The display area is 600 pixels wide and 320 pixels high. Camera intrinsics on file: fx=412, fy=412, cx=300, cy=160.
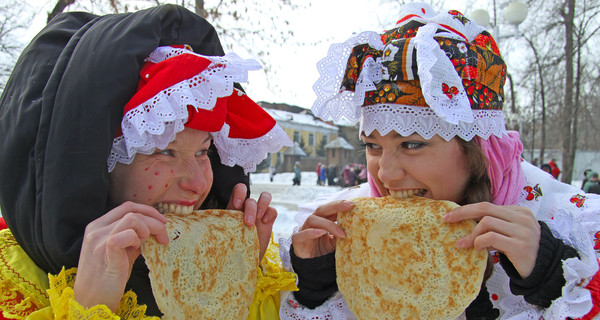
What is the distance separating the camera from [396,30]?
1.81 m

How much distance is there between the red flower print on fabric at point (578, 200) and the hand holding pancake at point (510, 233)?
525mm

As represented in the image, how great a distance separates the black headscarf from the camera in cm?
120

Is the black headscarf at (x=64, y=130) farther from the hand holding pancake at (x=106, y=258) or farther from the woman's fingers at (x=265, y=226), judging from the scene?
the woman's fingers at (x=265, y=226)

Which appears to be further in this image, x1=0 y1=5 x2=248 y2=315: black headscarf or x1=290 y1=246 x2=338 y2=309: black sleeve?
x1=290 y1=246 x2=338 y2=309: black sleeve

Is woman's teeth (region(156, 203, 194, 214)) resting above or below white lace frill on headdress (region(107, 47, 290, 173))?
below

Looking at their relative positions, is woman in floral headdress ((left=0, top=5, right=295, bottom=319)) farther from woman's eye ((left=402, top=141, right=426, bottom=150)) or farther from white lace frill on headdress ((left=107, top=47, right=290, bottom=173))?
woman's eye ((left=402, top=141, right=426, bottom=150))

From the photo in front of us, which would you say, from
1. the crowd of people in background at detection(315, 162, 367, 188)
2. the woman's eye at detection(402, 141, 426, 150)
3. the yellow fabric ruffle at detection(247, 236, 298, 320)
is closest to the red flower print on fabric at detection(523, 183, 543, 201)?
the woman's eye at detection(402, 141, 426, 150)

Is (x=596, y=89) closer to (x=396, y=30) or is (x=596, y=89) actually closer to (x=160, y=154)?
(x=396, y=30)

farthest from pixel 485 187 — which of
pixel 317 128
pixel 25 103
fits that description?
pixel 317 128

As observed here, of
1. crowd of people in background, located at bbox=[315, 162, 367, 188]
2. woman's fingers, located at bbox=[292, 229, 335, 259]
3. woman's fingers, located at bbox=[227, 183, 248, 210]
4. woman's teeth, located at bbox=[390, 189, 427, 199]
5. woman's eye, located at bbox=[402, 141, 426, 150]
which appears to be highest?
woman's eye, located at bbox=[402, 141, 426, 150]

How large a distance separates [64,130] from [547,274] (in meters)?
1.58

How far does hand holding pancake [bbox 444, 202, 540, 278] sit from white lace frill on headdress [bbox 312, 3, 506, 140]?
34cm

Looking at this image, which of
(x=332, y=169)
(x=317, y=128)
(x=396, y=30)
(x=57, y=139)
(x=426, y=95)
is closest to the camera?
(x=57, y=139)

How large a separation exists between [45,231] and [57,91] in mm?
419
